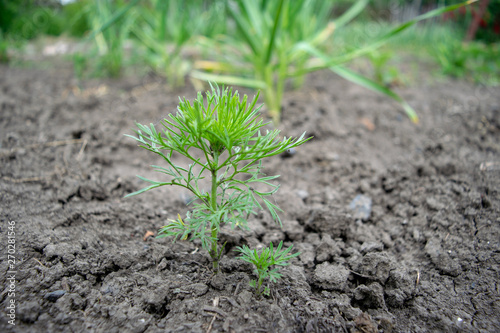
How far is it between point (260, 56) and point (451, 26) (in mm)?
5073

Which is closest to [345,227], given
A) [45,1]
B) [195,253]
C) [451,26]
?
[195,253]

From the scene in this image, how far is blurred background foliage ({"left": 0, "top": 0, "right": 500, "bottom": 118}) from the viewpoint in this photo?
8.54ft

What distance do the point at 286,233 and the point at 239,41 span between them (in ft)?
7.23

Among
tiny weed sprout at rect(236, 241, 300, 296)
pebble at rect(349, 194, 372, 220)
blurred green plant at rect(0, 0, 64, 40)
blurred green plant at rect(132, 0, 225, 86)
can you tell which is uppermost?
blurred green plant at rect(0, 0, 64, 40)

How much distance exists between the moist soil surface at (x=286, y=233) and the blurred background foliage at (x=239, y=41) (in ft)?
1.93

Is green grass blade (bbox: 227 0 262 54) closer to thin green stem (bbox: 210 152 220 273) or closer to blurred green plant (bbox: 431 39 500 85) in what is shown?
thin green stem (bbox: 210 152 220 273)

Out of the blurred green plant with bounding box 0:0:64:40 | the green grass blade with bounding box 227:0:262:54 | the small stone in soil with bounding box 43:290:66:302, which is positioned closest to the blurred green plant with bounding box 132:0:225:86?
the green grass blade with bounding box 227:0:262:54

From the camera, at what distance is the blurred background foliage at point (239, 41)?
2.60 metres

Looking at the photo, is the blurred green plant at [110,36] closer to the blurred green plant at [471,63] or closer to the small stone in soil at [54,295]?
the small stone in soil at [54,295]

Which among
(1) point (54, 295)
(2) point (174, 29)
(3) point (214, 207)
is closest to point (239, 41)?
(2) point (174, 29)

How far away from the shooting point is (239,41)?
315 centimetres

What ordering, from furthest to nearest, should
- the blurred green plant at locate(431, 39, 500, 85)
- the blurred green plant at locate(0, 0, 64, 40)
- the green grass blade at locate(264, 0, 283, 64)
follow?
the blurred green plant at locate(0, 0, 64, 40), the blurred green plant at locate(431, 39, 500, 85), the green grass blade at locate(264, 0, 283, 64)

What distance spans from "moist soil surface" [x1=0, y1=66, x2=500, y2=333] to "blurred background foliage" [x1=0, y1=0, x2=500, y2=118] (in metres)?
0.59

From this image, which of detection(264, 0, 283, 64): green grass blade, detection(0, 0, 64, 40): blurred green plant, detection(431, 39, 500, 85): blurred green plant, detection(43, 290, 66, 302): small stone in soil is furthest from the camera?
detection(0, 0, 64, 40): blurred green plant
